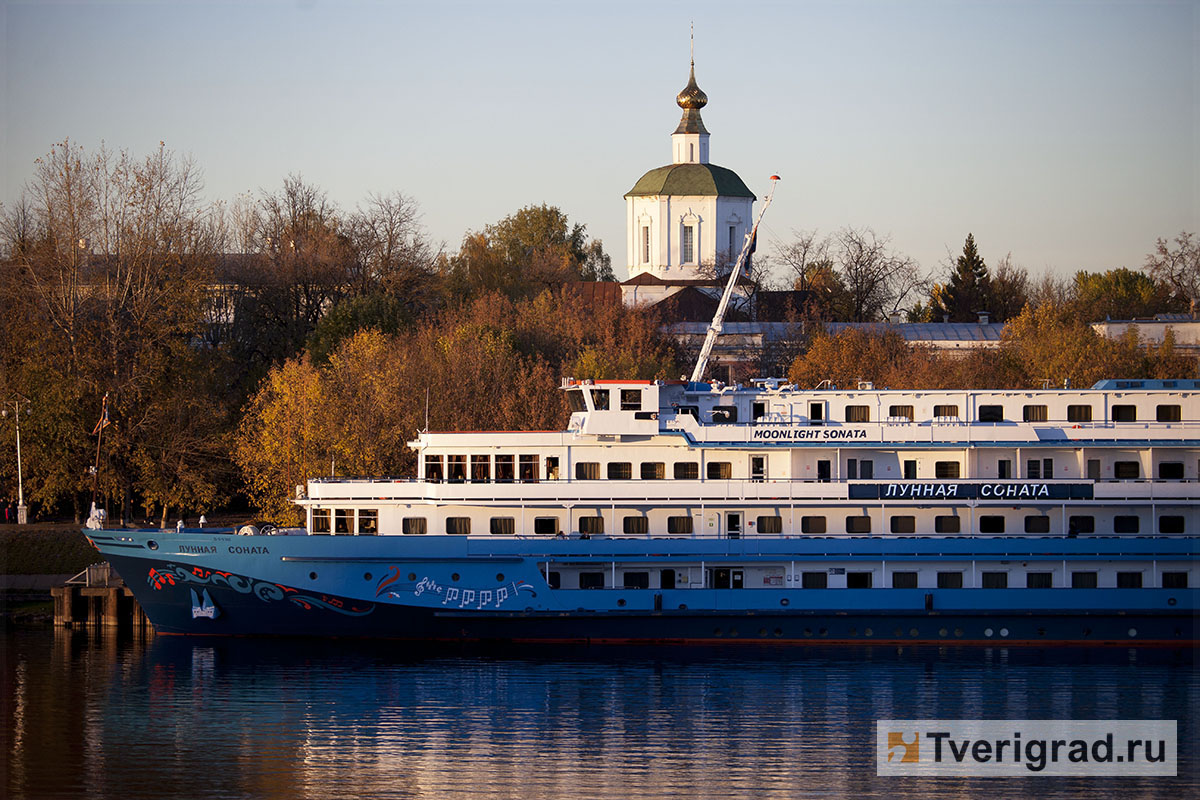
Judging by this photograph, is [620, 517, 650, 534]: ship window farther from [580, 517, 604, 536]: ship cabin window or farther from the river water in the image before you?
the river water

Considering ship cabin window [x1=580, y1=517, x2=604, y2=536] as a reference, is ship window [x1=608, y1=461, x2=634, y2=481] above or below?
above

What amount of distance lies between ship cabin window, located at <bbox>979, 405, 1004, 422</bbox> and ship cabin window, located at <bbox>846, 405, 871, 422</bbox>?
321 centimetres

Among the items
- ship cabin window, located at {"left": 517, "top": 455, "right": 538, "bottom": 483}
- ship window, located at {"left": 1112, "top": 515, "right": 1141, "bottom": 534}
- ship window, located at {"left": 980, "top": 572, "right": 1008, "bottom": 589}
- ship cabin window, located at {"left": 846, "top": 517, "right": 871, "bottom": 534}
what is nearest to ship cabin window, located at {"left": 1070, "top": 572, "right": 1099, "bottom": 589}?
ship window, located at {"left": 1112, "top": 515, "right": 1141, "bottom": 534}

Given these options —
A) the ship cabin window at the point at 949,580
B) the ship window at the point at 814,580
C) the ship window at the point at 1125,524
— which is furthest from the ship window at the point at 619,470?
the ship window at the point at 1125,524

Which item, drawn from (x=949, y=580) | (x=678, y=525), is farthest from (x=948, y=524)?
(x=678, y=525)

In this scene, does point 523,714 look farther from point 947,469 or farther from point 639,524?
point 947,469

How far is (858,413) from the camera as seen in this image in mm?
42594

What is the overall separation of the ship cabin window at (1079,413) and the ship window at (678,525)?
11.2m

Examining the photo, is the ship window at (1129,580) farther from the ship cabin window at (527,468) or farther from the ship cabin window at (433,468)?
the ship cabin window at (433,468)

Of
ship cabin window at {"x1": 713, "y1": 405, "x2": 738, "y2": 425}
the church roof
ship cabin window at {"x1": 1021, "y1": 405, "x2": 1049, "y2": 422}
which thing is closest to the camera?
ship cabin window at {"x1": 1021, "y1": 405, "x2": 1049, "y2": 422}

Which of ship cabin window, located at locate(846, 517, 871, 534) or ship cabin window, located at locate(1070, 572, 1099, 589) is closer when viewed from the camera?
ship cabin window, located at locate(1070, 572, 1099, 589)

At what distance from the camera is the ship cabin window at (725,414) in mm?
43000

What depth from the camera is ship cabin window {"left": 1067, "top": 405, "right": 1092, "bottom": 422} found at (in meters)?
42.4

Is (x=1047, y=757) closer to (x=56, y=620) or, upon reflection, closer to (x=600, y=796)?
(x=600, y=796)
